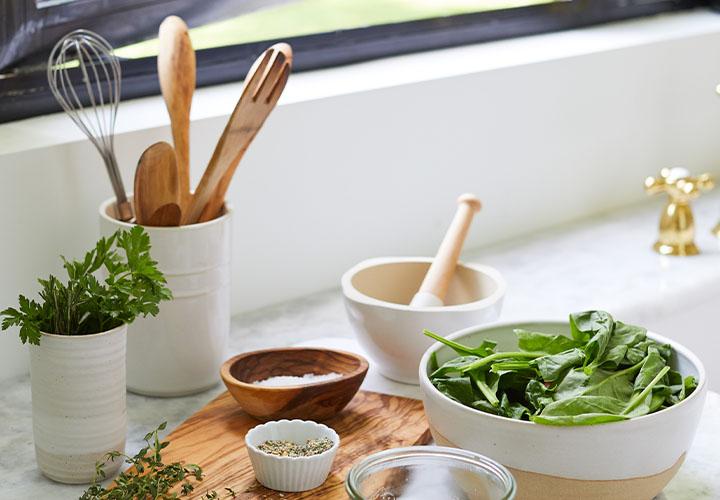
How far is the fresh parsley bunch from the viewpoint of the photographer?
85 cm

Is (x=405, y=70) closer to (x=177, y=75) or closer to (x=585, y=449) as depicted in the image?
(x=177, y=75)

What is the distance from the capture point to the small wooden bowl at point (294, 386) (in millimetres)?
954

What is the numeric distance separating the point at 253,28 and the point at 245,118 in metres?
0.43

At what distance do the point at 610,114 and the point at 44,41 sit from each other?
839mm

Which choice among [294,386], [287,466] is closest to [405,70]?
[294,386]

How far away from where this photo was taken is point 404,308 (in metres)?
1.04

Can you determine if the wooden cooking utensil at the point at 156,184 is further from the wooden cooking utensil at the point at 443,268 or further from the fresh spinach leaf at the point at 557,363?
the fresh spinach leaf at the point at 557,363

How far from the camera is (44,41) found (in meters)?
1.21

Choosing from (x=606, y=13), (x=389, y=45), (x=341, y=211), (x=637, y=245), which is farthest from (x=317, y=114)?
(x=606, y=13)

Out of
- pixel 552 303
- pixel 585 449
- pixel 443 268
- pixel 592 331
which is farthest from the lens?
pixel 552 303

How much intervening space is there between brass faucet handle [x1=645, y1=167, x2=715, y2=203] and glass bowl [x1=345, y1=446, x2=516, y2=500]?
33.9 inches

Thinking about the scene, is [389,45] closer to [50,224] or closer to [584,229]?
[584,229]

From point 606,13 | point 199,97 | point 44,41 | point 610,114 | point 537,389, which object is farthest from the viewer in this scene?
point 606,13

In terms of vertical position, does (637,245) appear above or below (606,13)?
below
